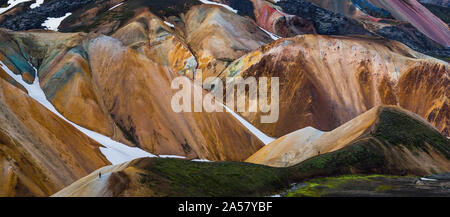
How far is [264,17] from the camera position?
425ft

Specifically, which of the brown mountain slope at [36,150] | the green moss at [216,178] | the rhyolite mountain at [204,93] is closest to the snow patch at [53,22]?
the rhyolite mountain at [204,93]

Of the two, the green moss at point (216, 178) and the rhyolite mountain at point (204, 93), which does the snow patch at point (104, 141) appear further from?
the green moss at point (216, 178)

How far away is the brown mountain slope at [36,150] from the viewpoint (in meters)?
40.2

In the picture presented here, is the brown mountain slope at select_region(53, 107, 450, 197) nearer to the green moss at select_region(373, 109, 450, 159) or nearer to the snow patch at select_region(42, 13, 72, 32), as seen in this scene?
the green moss at select_region(373, 109, 450, 159)

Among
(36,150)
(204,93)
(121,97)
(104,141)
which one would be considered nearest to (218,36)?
(204,93)

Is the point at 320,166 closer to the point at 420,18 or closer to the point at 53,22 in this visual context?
the point at 53,22

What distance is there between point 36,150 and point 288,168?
66.3ft

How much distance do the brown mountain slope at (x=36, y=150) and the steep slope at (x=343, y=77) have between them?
3740 centimetres

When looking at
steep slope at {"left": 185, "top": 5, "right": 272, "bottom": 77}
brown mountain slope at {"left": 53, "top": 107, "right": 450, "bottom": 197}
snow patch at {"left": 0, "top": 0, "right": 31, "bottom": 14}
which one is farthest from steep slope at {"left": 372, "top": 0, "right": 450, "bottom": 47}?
brown mountain slope at {"left": 53, "top": 107, "right": 450, "bottom": 197}

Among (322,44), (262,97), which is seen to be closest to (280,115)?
(262,97)

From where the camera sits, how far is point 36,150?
151ft

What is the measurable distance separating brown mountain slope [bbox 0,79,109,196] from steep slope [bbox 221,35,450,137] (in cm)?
3740

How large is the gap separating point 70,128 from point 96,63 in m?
21.4

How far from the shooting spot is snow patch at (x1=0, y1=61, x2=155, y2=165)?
57519 mm
